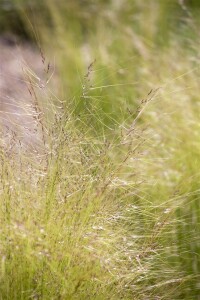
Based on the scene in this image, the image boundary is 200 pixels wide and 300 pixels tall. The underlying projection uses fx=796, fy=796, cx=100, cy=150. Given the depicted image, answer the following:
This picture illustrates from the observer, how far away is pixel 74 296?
9.09 ft

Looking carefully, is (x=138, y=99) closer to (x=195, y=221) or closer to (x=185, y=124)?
(x=185, y=124)

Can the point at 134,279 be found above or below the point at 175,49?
above

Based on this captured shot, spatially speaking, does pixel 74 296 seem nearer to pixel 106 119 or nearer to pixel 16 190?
pixel 16 190

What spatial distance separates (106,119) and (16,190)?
1.42 metres

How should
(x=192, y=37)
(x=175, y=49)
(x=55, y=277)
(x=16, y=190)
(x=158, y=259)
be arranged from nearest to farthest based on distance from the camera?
1. (x=55, y=277)
2. (x=16, y=190)
3. (x=158, y=259)
4. (x=175, y=49)
5. (x=192, y=37)

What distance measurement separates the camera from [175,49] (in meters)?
5.32

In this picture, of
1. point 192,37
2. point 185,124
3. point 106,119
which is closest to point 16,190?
point 185,124

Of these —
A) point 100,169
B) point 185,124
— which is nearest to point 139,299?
point 100,169

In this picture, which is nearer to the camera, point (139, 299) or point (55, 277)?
point (55, 277)

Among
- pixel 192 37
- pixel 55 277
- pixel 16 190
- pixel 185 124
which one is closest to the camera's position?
pixel 55 277

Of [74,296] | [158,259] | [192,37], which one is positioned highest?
[74,296]

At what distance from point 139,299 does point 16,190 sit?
62 centimetres

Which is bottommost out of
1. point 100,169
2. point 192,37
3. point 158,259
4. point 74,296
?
point 192,37

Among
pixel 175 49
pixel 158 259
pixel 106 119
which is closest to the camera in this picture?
pixel 158 259
